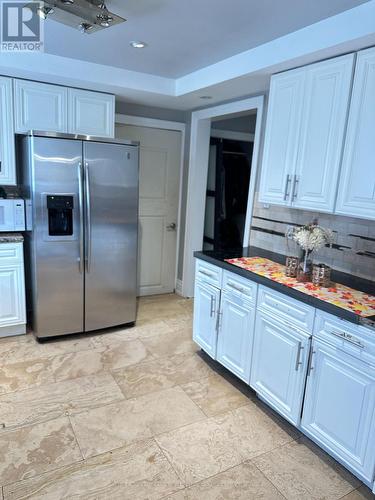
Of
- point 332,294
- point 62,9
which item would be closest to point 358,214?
point 332,294

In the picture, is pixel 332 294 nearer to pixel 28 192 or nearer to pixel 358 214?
pixel 358 214

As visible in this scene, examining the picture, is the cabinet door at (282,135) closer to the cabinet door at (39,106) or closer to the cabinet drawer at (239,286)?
the cabinet drawer at (239,286)

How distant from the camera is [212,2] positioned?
1910 millimetres

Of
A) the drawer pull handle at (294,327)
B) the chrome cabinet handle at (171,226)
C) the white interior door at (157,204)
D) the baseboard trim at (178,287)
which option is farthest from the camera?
the baseboard trim at (178,287)

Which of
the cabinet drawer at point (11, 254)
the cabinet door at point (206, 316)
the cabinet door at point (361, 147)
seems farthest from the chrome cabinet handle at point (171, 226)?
the cabinet door at point (361, 147)

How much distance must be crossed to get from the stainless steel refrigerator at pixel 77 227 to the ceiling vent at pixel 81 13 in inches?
42.2

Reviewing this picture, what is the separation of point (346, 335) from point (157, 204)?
2.99m

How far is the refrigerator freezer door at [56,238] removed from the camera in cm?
292

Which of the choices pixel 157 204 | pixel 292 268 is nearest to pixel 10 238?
pixel 157 204

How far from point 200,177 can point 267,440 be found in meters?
2.90

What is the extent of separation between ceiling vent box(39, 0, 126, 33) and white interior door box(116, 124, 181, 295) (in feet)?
6.60

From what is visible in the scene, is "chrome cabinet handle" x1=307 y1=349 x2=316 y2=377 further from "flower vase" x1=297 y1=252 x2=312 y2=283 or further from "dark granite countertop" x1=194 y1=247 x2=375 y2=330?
"flower vase" x1=297 y1=252 x2=312 y2=283

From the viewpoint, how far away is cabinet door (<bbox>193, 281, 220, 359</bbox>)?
9.24 ft

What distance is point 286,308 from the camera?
2168 mm
